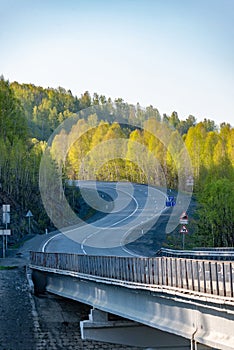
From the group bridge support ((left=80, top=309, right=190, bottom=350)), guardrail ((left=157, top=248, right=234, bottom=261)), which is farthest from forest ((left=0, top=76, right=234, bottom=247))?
bridge support ((left=80, top=309, right=190, bottom=350))

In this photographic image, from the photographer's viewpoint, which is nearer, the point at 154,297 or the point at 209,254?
the point at 154,297

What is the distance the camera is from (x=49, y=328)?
25500mm

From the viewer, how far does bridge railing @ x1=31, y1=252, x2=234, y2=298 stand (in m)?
15.6

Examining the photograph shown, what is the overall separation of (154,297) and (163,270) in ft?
3.00

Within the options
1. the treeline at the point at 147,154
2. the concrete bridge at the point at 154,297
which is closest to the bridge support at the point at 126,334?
the concrete bridge at the point at 154,297

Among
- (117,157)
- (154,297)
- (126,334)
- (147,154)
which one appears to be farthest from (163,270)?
(117,157)

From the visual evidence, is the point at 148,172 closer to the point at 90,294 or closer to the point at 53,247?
the point at 53,247

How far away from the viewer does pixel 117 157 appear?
101 metres

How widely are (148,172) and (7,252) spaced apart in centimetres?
5590

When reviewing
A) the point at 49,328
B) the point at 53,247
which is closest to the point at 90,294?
the point at 49,328

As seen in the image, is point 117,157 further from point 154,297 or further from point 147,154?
point 154,297

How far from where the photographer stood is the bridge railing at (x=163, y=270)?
1560 cm

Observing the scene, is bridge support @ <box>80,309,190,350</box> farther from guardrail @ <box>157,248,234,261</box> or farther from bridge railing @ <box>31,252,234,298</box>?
guardrail @ <box>157,248,234,261</box>

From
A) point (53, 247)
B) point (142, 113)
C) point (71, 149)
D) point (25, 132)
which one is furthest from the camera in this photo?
point (142, 113)
